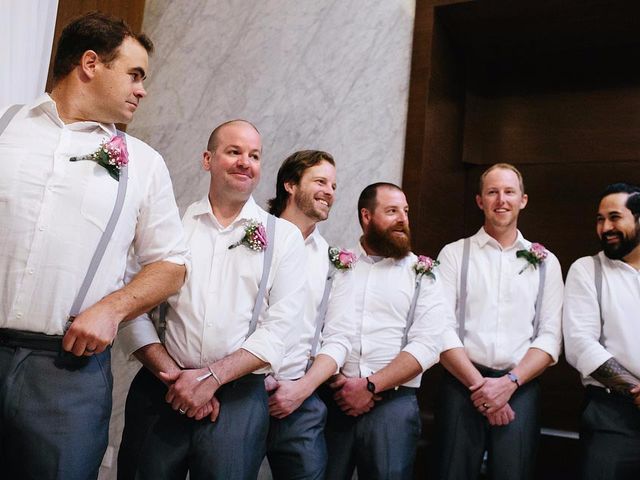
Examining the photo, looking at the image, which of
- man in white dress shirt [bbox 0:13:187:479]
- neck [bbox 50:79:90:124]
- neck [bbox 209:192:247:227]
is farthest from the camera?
neck [bbox 209:192:247:227]

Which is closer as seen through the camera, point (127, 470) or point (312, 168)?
point (127, 470)

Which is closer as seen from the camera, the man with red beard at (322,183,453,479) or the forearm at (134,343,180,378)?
the forearm at (134,343,180,378)

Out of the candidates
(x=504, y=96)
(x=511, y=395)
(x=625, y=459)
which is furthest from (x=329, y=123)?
(x=625, y=459)

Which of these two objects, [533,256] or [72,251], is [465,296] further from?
[72,251]

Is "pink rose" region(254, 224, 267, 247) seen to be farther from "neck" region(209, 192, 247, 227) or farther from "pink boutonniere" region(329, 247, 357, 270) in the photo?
"pink boutonniere" region(329, 247, 357, 270)

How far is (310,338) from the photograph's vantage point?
317 centimetres

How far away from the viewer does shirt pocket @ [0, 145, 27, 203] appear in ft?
6.44

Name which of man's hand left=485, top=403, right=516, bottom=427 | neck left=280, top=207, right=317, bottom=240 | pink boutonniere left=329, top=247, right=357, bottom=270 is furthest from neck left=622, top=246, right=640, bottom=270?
neck left=280, top=207, right=317, bottom=240

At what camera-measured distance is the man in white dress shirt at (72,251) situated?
6.14 feet

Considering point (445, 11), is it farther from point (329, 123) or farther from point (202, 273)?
point (202, 273)

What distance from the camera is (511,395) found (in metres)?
3.35

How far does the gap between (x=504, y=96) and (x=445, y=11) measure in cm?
100

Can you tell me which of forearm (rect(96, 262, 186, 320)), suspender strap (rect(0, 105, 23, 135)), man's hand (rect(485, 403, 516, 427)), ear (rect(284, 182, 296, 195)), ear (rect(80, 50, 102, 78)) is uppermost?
ear (rect(80, 50, 102, 78))

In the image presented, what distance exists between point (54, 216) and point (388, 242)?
199 centimetres
